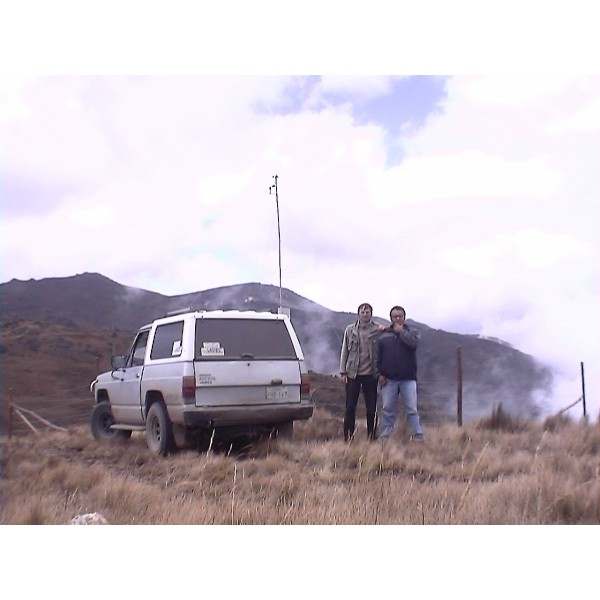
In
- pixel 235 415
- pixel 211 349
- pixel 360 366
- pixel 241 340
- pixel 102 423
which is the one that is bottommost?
pixel 102 423

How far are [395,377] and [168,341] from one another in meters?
2.52

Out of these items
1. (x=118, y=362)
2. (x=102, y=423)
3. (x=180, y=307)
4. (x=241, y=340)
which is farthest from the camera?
(x=102, y=423)

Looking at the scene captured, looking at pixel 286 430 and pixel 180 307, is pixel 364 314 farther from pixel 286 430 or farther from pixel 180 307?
pixel 180 307

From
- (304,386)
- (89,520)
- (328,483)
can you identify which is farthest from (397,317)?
(89,520)

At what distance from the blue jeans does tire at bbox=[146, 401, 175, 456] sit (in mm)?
2250

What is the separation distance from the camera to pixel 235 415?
23.3ft

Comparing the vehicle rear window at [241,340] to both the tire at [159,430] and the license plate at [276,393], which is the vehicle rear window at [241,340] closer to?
the license plate at [276,393]

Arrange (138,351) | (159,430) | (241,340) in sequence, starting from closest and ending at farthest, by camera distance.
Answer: (241,340), (159,430), (138,351)

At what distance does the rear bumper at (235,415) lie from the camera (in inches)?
277

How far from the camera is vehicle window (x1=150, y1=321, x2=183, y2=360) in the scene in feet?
24.8

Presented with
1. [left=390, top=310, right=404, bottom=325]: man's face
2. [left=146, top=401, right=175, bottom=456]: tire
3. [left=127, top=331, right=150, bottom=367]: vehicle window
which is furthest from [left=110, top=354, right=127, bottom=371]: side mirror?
[left=390, top=310, right=404, bottom=325]: man's face

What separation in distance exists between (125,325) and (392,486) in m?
12.4

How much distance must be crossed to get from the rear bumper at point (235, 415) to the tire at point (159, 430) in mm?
157
